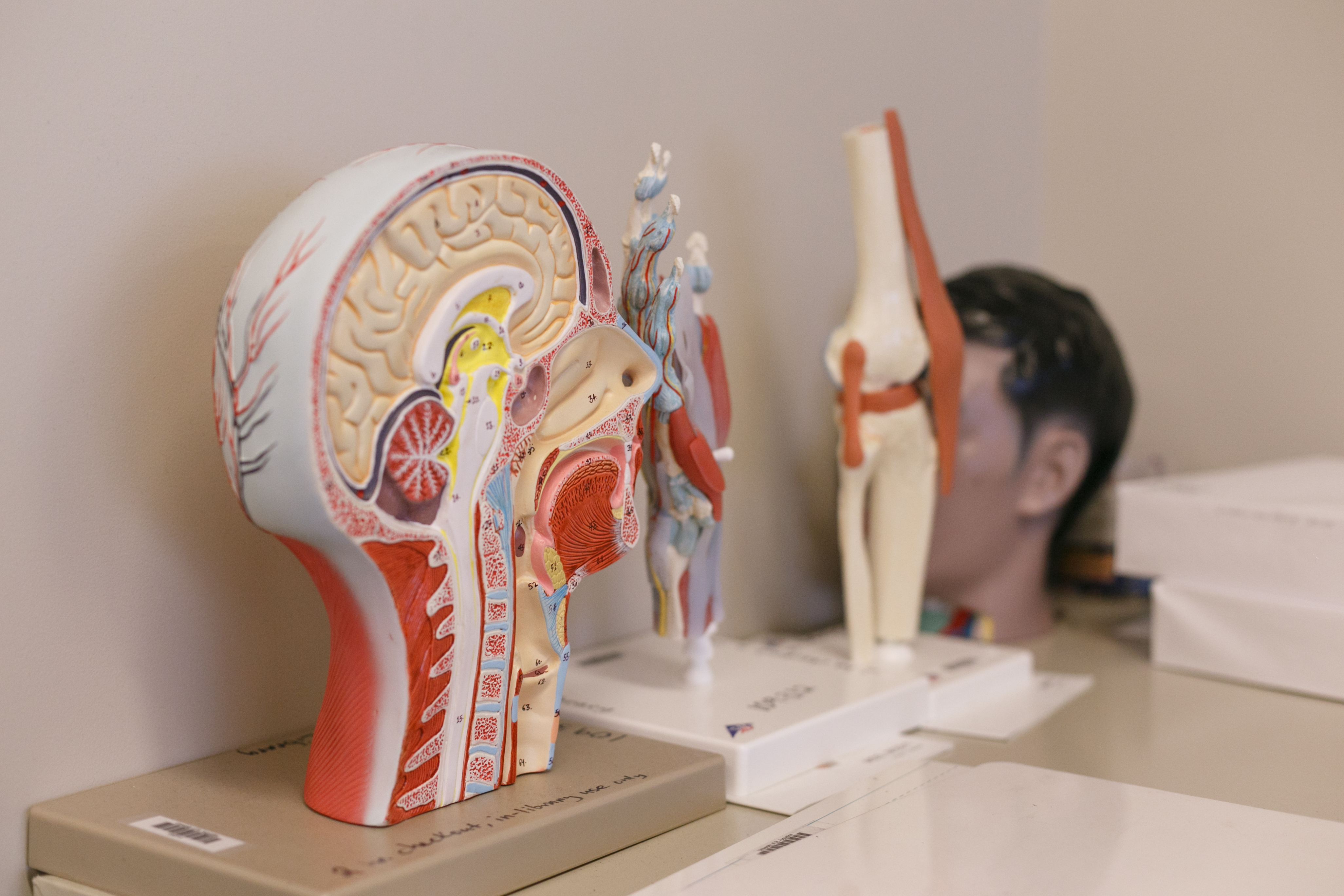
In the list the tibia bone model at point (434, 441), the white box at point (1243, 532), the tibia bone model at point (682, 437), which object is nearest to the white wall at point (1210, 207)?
the white box at point (1243, 532)

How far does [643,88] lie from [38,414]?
53cm

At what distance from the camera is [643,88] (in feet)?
3.31

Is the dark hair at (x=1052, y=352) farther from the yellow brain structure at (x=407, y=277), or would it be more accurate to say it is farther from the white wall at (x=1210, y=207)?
the yellow brain structure at (x=407, y=277)

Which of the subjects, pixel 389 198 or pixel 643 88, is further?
pixel 643 88

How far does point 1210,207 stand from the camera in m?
1.40

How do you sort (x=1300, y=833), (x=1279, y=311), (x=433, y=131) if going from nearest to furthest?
(x=1300, y=833)
(x=433, y=131)
(x=1279, y=311)

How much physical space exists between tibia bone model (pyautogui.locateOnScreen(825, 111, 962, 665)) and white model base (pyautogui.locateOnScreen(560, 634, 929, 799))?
0.07 metres

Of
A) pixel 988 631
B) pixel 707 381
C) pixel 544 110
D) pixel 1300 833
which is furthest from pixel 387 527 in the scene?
pixel 988 631

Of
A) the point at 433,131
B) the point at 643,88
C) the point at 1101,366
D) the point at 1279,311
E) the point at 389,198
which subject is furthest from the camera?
the point at 1279,311

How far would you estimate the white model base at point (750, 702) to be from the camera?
82 cm

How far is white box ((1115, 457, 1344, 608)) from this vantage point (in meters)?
1.03

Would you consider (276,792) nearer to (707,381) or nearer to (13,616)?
(13,616)

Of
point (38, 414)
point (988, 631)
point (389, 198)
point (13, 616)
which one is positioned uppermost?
point (389, 198)

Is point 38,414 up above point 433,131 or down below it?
below
